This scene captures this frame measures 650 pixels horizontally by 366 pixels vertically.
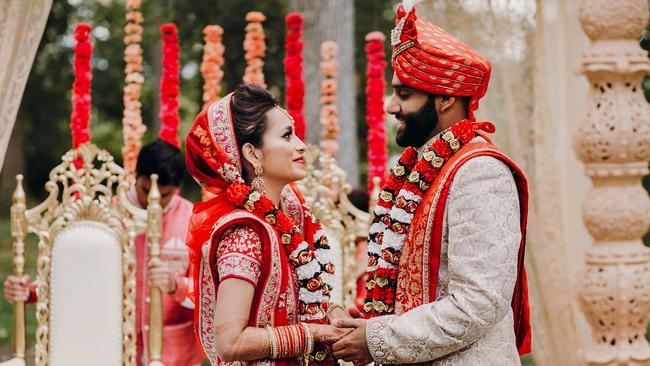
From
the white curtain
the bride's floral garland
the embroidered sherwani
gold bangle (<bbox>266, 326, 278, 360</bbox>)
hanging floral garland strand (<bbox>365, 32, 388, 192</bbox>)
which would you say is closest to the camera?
the embroidered sherwani

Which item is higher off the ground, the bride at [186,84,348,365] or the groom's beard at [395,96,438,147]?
the groom's beard at [395,96,438,147]

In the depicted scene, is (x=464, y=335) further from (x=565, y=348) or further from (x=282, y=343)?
(x=565, y=348)

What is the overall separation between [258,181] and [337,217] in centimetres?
226

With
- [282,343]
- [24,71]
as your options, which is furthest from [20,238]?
[282,343]

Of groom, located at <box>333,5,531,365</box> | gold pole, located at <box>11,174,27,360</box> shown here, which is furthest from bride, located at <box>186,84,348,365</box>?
gold pole, located at <box>11,174,27,360</box>

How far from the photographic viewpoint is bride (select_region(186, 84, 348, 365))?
9.48ft

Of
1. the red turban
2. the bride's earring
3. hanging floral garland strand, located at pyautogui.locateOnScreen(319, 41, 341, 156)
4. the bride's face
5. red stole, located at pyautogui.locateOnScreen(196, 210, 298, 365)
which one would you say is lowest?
red stole, located at pyautogui.locateOnScreen(196, 210, 298, 365)

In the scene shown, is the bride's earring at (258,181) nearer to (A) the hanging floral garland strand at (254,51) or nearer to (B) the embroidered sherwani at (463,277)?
(B) the embroidered sherwani at (463,277)

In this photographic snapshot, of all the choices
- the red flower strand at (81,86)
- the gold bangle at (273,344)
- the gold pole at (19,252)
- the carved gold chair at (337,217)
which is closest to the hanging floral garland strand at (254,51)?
the carved gold chair at (337,217)

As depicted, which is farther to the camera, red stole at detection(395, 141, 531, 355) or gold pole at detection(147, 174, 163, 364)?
gold pole at detection(147, 174, 163, 364)

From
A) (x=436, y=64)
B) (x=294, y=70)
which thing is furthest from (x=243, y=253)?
(x=294, y=70)

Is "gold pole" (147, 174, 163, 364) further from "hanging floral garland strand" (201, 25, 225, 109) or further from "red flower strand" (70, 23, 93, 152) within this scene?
"hanging floral garland strand" (201, 25, 225, 109)

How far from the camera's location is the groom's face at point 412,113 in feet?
9.98

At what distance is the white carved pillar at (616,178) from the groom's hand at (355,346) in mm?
2521
